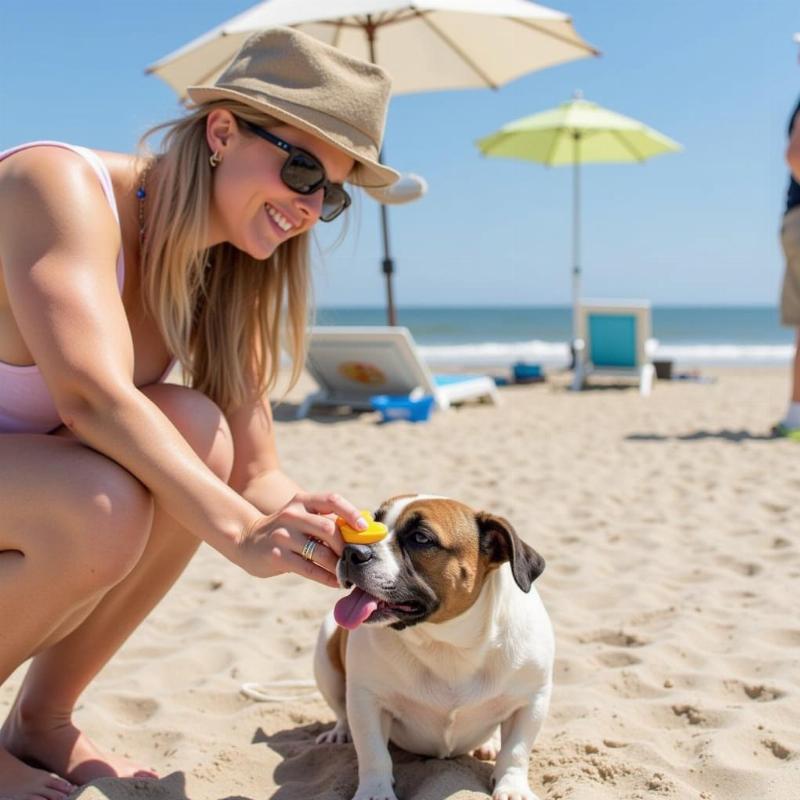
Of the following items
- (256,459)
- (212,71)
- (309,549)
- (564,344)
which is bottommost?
(564,344)

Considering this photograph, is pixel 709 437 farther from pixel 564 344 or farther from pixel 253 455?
pixel 564 344

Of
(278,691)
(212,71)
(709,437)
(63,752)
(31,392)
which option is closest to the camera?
(31,392)

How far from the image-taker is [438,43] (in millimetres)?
9555

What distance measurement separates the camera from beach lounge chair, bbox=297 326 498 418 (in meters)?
9.22

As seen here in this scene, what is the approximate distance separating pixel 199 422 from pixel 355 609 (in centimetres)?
66

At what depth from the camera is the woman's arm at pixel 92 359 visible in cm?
200

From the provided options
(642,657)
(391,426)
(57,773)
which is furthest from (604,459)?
(57,773)

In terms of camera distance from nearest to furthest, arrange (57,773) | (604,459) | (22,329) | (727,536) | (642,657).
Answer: (22,329) → (57,773) → (642,657) → (727,536) → (604,459)

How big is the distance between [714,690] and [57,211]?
228 cm

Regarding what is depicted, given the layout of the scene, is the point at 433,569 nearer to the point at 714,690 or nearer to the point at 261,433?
the point at 261,433

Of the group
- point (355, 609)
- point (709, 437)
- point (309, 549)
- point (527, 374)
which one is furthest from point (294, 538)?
point (527, 374)

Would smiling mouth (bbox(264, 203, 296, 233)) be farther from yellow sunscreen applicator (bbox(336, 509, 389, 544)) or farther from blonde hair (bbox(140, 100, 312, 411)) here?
yellow sunscreen applicator (bbox(336, 509, 389, 544))

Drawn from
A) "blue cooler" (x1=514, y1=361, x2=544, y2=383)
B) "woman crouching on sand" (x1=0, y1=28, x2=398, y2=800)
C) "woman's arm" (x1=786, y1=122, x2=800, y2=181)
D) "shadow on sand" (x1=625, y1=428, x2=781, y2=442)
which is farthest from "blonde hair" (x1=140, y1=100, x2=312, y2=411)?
"blue cooler" (x1=514, y1=361, x2=544, y2=383)

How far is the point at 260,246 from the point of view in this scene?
101 inches
